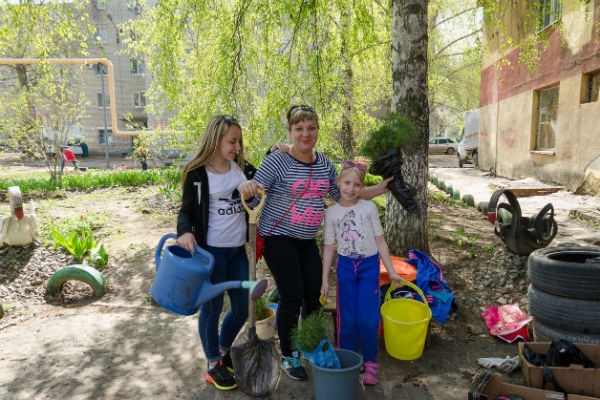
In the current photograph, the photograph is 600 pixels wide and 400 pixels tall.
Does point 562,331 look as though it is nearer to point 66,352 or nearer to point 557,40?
point 66,352

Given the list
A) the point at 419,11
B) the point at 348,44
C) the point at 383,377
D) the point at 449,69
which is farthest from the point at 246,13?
the point at 449,69

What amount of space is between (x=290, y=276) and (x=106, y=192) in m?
10.2

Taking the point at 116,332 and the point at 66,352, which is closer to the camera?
the point at 66,352

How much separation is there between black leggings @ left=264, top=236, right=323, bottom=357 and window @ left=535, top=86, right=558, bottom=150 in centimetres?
947

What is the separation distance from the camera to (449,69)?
2483 cm

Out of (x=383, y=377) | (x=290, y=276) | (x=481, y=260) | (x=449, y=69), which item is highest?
(x=449, y=69)

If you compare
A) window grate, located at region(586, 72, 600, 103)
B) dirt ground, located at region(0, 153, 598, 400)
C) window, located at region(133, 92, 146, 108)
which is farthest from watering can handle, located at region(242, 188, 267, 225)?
window, located at region(133, 92, 146, 108)

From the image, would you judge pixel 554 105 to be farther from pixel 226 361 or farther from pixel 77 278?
pixel 77 278

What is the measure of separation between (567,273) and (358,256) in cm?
140

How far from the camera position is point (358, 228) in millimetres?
2725

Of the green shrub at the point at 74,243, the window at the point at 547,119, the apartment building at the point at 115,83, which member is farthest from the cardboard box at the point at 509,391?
the apartment building at the point at 115,83

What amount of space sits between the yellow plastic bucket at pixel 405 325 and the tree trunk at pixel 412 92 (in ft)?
5.13

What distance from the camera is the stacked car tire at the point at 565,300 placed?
8.75 feet

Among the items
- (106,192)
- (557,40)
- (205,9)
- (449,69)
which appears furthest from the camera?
(449,69)
